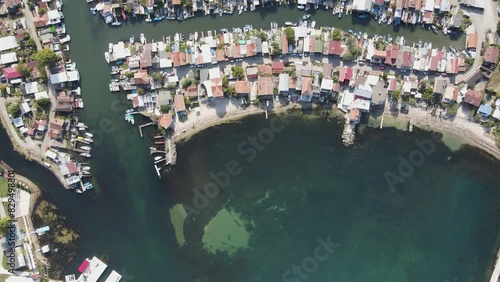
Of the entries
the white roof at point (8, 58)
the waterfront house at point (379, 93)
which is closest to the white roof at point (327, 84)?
the waterfront house at point (379, 93)

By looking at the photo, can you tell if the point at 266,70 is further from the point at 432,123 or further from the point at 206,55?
the point at 432,123

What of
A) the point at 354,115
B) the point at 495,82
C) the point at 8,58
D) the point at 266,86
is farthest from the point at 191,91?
the point at 495,82

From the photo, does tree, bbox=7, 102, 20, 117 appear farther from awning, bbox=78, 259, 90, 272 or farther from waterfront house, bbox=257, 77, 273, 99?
waterfront house, bbox=257, 77, 273, 99

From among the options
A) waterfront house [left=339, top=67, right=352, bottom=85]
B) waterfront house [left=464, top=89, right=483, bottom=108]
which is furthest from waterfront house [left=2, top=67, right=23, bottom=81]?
waterfront house [left=464, top=89, right=483, bottom=108]

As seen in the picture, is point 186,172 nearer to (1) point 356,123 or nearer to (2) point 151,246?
(2) point 151,246

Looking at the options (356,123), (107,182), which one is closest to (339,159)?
(356,123)

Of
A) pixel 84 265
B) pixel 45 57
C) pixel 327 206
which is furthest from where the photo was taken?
pixel 84 265
